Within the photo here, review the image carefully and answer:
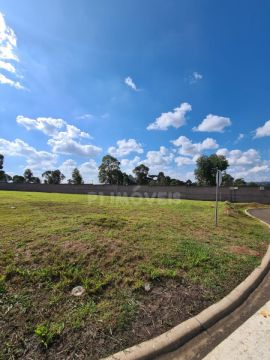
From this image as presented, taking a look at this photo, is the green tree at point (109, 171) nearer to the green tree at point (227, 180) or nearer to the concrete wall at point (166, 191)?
the concrete wall at point (166, 191)

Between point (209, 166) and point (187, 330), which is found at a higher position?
point (209, 166)

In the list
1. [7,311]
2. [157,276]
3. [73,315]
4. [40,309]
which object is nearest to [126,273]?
[157,276]

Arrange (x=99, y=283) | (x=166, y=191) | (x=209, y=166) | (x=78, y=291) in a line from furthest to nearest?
(x=209, y=166)
(x=166, y=191)
(x=99, y=283)
(x=78, y=291)

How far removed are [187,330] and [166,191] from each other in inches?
1215

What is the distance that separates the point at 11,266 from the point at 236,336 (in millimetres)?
3122

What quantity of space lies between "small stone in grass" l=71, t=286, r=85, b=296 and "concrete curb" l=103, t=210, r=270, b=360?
97cm

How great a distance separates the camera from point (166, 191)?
32.7 metres

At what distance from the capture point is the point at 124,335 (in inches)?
82.2

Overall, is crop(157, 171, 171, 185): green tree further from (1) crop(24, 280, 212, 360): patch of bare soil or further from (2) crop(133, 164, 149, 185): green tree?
(1) crop(24, 280, 212, 360): patch of bare soil

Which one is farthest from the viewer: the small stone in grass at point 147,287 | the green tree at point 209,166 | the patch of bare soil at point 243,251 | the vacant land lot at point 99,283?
the green tree at point 209,166

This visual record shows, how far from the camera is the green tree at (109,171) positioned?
65250mm

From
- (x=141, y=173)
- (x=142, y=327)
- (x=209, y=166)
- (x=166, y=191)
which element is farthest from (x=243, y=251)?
(x=141, y=173)

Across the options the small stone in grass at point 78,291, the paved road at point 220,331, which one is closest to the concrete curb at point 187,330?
the paved road at point 220,331

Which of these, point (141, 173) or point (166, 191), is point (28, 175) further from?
point (166, 191)
